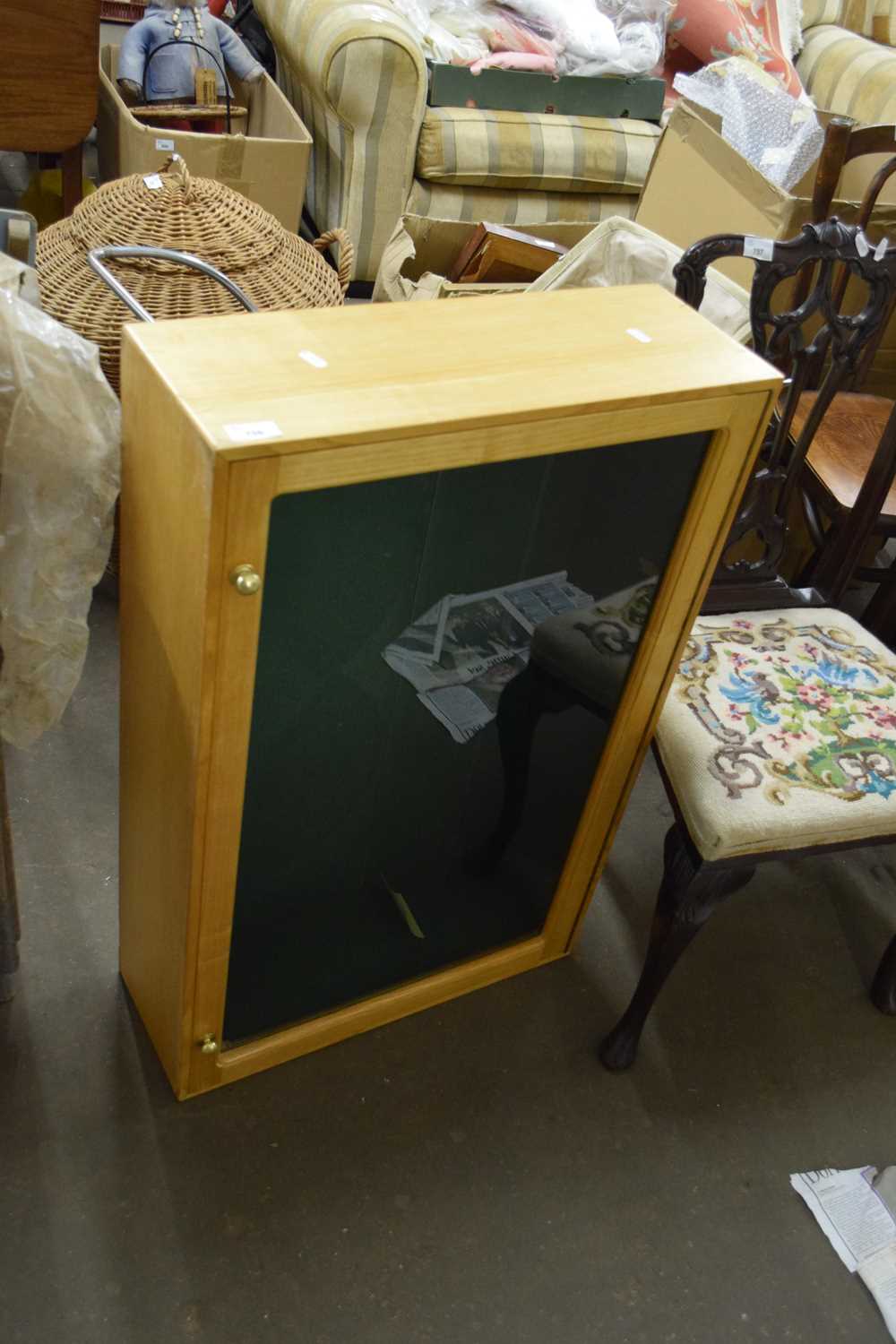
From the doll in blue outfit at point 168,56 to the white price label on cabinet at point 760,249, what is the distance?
73.5 inches

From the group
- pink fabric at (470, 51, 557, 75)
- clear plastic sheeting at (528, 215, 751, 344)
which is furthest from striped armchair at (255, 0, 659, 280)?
clear plastic sheeting at (528, 215, 751, 344)

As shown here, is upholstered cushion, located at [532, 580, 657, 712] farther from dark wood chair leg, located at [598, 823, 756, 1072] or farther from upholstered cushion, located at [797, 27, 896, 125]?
upholstered cushion, located at [797, 27, 896, 125]

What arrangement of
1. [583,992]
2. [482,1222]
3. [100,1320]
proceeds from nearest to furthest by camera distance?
[100,1320]
[482,1222]
[583,992]

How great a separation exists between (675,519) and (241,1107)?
33.2 inches

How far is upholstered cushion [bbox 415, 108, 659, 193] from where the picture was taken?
2.65 meters

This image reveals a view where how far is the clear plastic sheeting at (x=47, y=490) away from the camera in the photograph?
34.4 inches

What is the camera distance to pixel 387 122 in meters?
2.56

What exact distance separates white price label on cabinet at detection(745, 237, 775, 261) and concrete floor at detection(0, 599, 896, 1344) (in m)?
0.91

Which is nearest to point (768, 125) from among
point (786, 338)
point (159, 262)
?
point (786, 338)

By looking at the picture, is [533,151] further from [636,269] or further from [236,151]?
[636,269]

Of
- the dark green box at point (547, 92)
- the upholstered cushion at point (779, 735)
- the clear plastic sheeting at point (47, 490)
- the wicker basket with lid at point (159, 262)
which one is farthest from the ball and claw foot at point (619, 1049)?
the dark green box at point (547, 92)

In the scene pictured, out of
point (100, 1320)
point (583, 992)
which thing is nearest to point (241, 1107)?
point (100, 1320)

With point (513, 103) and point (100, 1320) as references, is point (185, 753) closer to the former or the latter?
point (100, 1320)

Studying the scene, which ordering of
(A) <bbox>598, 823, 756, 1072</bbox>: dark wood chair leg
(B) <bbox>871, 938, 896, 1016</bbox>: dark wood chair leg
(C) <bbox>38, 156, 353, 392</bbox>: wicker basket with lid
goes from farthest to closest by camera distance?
(C) <bbox>38, 156, 353, 392</bbox>: wicker basket with lid < (B) <bbox>871, 938, 896, 1016</bbox>: dark wood chair leg < (A) <bbox>598, 823, 756, 1072</bbox>: dark wood chair leg
